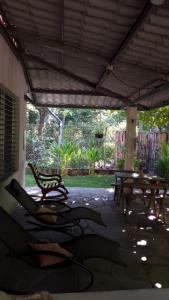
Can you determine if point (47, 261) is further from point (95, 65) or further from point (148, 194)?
point (95, 65)

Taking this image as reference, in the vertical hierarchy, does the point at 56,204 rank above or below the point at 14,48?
below

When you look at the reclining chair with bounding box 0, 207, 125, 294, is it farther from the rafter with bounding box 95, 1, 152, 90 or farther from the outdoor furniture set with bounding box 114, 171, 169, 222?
the outdoor furniture set with bounding box 114, 171, 169, 222

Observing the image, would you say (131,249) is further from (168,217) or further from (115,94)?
(115,94)

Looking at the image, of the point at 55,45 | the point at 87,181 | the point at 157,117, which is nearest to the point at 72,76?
the point at 55,45

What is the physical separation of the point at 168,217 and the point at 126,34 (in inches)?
153

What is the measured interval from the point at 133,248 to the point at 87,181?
7746 mm

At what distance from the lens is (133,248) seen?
5164mm

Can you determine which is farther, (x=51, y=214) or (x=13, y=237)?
(x=51, y=214)

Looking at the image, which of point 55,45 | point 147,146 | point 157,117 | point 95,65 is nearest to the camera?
point 55,45

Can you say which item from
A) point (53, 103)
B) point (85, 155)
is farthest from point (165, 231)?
point (85, 155)

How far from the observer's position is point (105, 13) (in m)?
4.18

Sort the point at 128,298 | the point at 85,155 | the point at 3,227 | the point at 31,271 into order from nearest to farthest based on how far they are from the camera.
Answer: the point at 128,298
the point at 31,271
the point at 3,227
the point at 85,155

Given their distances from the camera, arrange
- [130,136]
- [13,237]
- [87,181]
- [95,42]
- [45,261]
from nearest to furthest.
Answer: [45,261] → [13,237] → [95,42] → [130,136] → [87,181]

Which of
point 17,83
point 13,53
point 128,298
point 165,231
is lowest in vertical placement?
point 165,231
